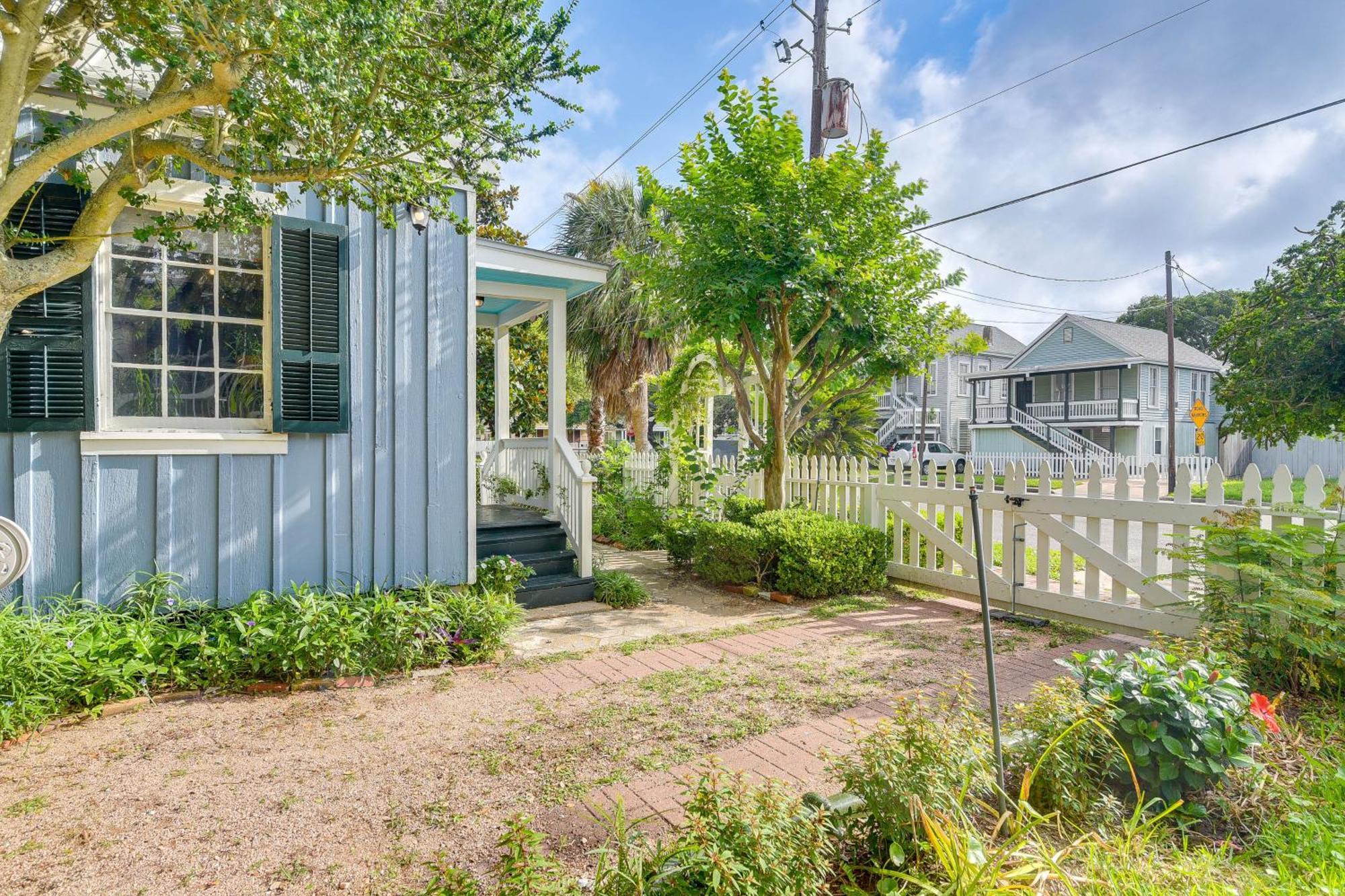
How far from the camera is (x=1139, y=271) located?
19.6 meters

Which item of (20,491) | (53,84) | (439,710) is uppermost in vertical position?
(53,84)

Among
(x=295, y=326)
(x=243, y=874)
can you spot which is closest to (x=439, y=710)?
(x=243, y=874)

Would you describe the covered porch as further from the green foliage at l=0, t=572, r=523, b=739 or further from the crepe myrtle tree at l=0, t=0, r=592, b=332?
the crepe myrtle tree at l=0, t=0, r=592, b=332

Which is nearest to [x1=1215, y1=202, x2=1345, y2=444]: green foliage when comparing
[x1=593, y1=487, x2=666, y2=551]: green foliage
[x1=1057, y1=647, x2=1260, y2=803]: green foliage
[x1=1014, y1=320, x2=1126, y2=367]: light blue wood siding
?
[x1=593, y1=487, x2=666, y2=551]: green foliage

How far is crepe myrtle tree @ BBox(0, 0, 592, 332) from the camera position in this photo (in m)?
2.74

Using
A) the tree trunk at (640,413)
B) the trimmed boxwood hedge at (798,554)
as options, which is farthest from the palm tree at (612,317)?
the trimmed boxwood hedge at (798,554)

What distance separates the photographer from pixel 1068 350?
29.1m

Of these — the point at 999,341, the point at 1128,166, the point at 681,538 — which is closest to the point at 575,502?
the point at 681,538

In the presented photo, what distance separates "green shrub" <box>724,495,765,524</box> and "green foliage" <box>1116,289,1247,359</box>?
48797mm

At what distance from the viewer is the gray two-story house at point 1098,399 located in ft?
88.0

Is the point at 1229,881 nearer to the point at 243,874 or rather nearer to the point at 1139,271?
the point at 243,874

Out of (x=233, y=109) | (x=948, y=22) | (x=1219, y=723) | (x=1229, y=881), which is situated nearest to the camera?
(x=1229, y=881)

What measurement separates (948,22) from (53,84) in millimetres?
9310

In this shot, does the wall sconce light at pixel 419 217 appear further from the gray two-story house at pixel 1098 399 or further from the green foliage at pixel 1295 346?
the gray two-story house at pixel 1098 399
